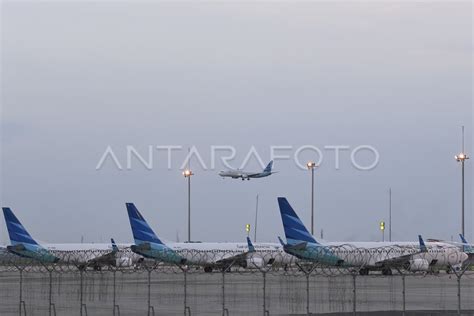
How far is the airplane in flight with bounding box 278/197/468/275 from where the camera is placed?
7081 centimetres

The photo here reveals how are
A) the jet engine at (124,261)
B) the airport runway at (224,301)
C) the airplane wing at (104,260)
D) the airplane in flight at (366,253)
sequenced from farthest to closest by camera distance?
the airplane wing at (104,260) → the jet engine at (124,261) → the airplane in flight at (366,253) → the airport runway at (224,301)

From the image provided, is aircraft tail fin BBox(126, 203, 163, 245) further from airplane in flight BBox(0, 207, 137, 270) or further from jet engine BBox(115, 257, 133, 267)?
jet engine BBox(115, 257, 133, 267)

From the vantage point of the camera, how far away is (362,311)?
36.2 meters

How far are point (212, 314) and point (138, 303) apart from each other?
5543mm

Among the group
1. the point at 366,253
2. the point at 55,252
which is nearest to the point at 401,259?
the point at 366,253

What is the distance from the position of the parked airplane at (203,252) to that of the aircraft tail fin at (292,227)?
5.35 metres

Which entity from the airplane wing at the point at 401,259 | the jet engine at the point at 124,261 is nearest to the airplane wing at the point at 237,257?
the jet engine at the point at 124,261

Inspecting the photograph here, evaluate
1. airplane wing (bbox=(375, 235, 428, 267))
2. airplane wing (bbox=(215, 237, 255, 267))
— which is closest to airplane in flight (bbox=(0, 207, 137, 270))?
airplane wing (bbox=(215, 237, 255, 267))

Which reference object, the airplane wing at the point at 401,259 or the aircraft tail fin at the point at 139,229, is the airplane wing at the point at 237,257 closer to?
the aircraft tail fin at the point at 139,229

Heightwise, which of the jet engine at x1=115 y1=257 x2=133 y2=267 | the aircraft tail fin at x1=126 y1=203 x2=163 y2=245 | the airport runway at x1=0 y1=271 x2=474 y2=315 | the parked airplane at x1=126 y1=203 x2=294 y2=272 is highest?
the aircraft tail fin at x1=126 y1=203 x2=163 y2=245

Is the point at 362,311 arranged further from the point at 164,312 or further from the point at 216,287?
the point at 216,287

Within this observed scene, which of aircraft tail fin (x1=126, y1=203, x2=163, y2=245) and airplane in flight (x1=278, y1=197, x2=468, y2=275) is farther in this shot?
aircraft tail fin (x1=126, y1=203, x2=163, y2=245)

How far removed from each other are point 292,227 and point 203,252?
16.2 m

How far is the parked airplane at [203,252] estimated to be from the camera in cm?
8075
